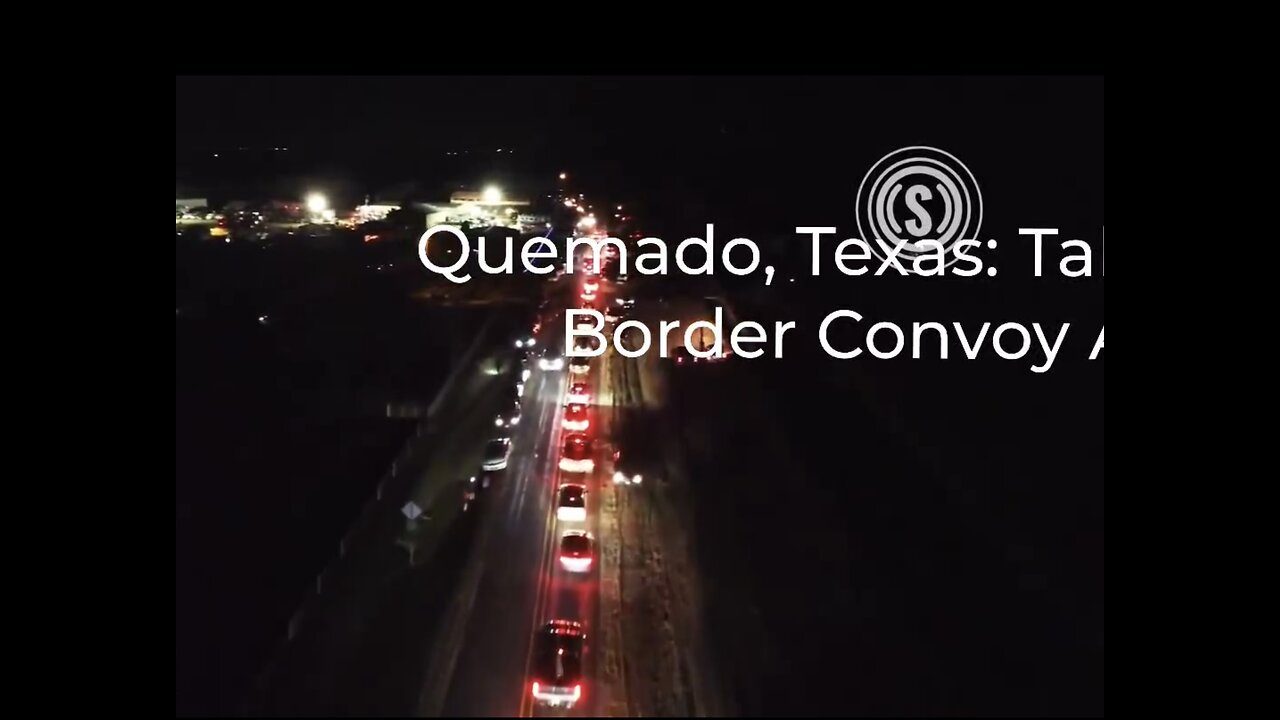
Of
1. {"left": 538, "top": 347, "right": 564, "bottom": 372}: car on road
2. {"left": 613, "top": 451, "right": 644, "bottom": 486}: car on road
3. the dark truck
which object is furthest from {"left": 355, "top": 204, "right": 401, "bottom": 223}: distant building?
{"left": 613, "top": 451, "right": 644, "bottom": 486}: car on road

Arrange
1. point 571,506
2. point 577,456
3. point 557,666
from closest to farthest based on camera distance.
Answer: point 557,666
point 571,506
point 577,456

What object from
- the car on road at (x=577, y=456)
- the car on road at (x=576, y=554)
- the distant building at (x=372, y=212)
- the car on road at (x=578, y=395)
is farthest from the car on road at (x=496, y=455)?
the distant building at (x=372, y=212)

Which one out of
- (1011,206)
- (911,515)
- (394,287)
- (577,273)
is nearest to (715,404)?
(911,515)

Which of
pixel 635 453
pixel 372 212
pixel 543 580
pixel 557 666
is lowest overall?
pixel 557 666

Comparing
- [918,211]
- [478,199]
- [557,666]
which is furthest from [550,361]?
[478,199]

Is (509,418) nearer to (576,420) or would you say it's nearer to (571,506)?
(576,420)

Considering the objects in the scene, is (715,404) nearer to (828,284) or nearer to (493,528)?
(828,284)
